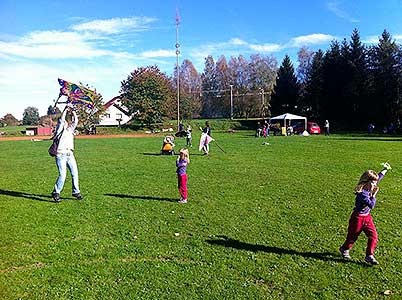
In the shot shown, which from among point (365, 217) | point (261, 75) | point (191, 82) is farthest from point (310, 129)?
point (191, 82)

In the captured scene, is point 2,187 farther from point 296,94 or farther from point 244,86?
point 244,86

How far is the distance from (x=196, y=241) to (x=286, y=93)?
2215 inches

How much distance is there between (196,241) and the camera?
6938 millimetres

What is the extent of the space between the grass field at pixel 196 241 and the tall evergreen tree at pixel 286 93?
48.6 m

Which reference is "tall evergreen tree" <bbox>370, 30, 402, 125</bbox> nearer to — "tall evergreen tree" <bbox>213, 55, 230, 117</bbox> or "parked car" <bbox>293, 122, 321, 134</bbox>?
"parked car" <bbox>293, 122, 321, 134</bbox>

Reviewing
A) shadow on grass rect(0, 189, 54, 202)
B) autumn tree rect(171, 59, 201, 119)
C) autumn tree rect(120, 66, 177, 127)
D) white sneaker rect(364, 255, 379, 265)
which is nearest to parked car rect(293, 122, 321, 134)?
autumn tree rect(120, 66, 177, 127)

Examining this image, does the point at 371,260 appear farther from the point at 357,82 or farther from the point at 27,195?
the point at 357,82

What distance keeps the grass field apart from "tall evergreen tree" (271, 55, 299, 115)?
48620 millimetres

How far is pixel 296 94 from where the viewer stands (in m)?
60.6

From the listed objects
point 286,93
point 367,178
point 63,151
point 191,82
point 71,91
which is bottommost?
point 367,178

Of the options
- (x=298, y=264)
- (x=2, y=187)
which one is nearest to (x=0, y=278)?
(x=298, y=264)

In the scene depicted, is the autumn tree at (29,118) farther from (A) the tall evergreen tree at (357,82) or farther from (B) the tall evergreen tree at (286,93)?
(A) the tall evergreen tree at (357,82)

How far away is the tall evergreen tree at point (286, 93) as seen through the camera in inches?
2388

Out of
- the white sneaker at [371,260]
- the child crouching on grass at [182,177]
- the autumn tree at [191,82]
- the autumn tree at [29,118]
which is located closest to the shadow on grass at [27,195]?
the child crouching on grass at [182,177]
